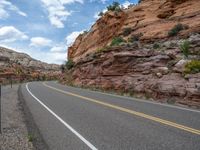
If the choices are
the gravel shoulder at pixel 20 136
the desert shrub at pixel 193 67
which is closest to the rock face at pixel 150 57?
the desert shrub at pixel 193 67

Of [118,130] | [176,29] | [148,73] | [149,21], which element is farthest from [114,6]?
[118,130]

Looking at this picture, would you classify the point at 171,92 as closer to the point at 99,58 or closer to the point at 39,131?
the point at 39,131

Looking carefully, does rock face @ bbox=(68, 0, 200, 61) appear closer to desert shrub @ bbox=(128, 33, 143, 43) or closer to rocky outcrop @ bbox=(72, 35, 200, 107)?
desert shrub @ bbox=(128, 33, 143, 43)

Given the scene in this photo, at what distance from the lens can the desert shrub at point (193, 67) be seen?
63.5 feet

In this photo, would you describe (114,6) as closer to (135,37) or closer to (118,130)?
(135,37)

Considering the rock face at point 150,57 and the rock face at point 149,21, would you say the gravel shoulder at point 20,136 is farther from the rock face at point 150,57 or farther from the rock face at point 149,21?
the rock face at point 149,21

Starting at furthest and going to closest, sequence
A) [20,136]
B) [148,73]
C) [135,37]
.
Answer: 1. [135,37]
2. [148,73]
3. [20,136]

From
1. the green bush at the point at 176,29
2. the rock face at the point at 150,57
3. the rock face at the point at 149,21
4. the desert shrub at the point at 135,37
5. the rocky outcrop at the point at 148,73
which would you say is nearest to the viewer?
the rocky outcrop at the point at 148,73

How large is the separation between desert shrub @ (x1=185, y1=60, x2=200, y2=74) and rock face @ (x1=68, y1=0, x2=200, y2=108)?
1.15 ft

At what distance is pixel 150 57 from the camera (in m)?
25.7

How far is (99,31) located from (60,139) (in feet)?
139

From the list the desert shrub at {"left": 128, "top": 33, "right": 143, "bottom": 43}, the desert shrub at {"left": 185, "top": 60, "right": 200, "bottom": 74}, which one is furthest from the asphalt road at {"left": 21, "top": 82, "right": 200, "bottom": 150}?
the desert shrub at {"left": 128, "top": 33, "right": 143, "bottom": 43}

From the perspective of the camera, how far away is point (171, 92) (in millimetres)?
19234

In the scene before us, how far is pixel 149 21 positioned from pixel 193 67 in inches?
759
